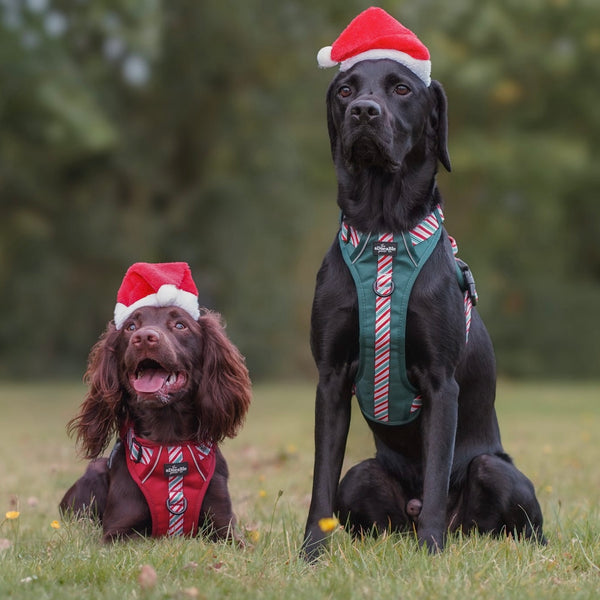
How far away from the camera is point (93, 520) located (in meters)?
4.36

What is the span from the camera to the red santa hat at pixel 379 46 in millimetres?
3703

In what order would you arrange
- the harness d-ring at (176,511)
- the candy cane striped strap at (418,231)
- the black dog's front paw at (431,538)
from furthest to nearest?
the harness d-ring at (176,511)
the candy cane striped strap at (418,231)
the black dog's front paw at (431,538)

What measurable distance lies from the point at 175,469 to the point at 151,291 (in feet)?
2.70

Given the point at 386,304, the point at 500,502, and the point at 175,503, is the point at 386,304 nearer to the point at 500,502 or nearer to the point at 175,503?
the point at 500,502

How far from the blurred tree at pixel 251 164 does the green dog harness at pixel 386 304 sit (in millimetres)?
14553

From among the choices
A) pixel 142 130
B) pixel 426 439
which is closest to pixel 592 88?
pixel 142 130

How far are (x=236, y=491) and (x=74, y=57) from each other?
15.3 m

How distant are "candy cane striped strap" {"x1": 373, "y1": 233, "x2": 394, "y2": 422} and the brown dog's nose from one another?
0.98m

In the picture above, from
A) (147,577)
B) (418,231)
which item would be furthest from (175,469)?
(418,231)

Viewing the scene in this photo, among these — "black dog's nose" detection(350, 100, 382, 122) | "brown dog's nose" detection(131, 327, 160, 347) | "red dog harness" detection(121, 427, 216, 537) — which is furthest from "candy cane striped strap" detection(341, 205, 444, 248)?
"red dog harness" detection(121, 427, 216, 537)

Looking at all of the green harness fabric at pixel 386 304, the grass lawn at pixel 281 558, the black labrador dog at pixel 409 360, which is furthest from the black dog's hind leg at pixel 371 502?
the green harness fabric at pixel 386 304

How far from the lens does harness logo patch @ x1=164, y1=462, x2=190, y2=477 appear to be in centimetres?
414

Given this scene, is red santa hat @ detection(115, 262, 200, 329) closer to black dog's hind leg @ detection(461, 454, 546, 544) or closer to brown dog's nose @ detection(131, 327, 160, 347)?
brown dog's nose @ detection(131, 327, 160, 347)

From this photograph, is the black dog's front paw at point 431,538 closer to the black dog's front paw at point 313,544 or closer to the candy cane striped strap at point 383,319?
the black dog's front paw at point 313,544
